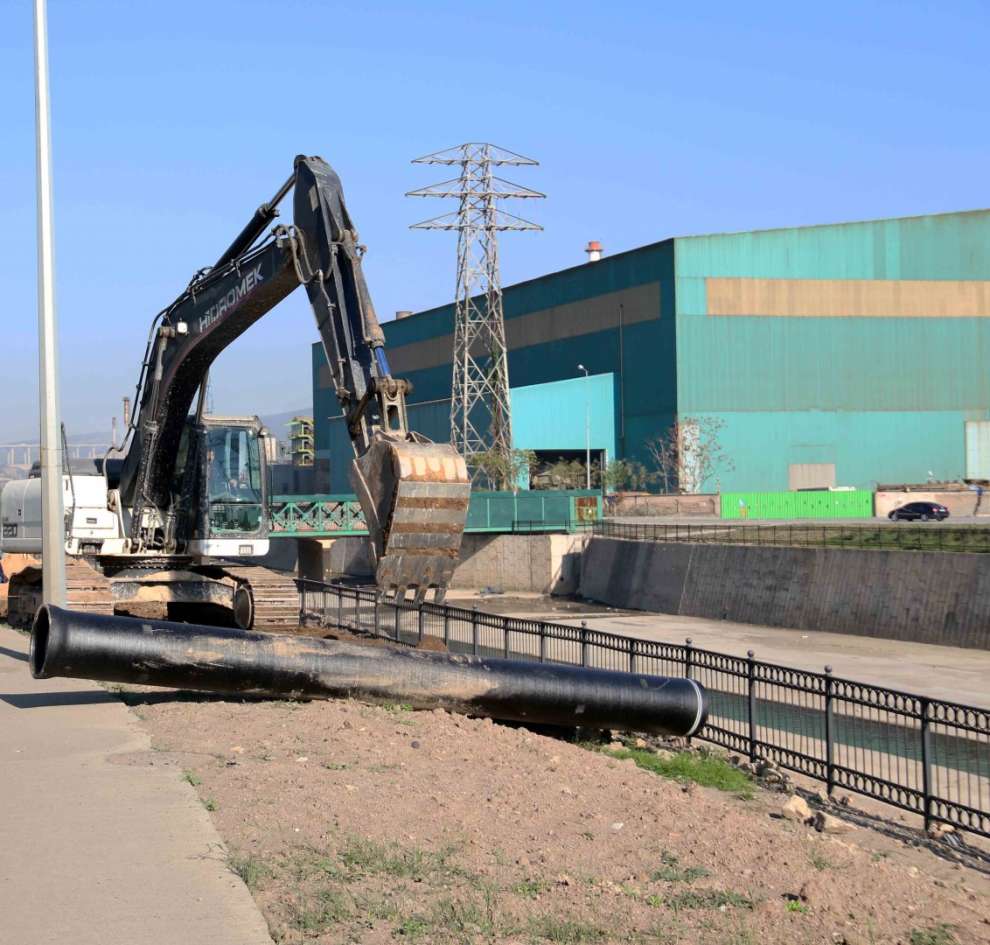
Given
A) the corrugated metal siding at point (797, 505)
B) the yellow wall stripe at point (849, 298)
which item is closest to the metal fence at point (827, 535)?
the corrugated metal siding at point (797, 505)

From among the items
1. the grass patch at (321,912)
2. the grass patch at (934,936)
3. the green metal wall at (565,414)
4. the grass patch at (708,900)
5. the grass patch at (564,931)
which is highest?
the green metal wall at (565,414)

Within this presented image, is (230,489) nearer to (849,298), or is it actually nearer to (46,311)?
(46,311)

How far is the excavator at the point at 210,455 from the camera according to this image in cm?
1595

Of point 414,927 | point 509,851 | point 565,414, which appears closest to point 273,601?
point 509,851

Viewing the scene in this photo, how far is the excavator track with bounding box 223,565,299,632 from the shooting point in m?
20.6

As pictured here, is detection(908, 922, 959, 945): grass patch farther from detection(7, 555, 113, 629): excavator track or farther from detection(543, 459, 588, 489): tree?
detection(543, 459, 588, 489): tree

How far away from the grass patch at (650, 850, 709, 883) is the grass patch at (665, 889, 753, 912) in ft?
0.72

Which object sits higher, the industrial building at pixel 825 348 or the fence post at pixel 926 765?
the industrial building at pixel 825 348

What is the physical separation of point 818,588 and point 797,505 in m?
26.8

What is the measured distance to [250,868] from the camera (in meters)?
7.16

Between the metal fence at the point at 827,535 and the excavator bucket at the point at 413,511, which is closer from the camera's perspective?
the excavator bucket at the point at 413,511

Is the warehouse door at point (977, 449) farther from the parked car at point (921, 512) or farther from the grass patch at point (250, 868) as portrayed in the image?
the grass patch at point (250, 868)

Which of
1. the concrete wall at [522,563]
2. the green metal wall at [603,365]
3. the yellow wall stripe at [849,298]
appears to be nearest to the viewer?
the concrete wall at [522,563]

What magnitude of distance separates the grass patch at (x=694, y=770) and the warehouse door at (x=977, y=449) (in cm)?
6280
